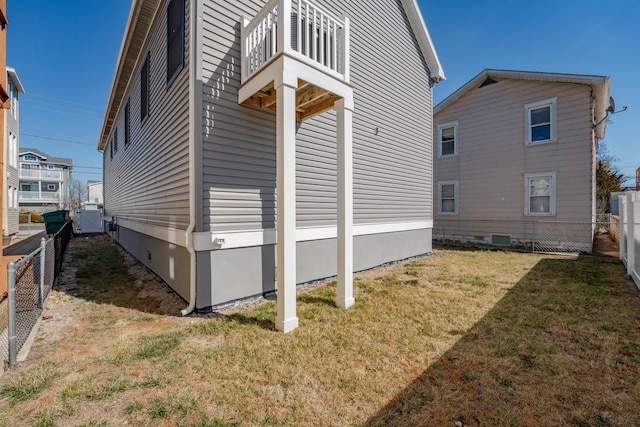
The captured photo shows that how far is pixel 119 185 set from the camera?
1130 cm

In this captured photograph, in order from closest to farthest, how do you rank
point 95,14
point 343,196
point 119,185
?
1. point 343,196
2. point 119,185
3. point 95,14

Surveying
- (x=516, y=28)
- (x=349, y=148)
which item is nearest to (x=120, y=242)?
(x=349, y=148)

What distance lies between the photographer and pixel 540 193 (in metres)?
10.3

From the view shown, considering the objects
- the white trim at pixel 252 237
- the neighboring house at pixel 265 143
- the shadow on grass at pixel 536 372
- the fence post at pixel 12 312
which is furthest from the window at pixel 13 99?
the shadow on grass at pixel 536 372

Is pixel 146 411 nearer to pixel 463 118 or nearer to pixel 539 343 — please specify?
pixel 539 343

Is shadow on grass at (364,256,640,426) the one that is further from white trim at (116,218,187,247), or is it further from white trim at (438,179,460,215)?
white trim at (438,179,460,215)

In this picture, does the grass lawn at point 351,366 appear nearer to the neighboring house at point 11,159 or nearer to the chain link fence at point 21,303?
the chain link fence at point 21,303

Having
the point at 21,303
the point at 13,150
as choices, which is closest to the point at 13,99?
the point at 13,150

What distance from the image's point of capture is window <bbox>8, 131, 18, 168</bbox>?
49.5 feet

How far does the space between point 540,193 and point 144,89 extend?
1242 centimetres

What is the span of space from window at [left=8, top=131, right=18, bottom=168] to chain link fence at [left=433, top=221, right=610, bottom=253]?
21.1 meters

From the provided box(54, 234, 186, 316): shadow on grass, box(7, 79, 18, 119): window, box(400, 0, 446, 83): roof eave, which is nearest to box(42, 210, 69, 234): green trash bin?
box(54, 234, 186, 316): shadow on grass

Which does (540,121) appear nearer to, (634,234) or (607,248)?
(607,248)

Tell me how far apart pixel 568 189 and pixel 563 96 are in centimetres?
302
